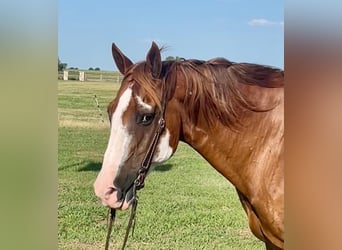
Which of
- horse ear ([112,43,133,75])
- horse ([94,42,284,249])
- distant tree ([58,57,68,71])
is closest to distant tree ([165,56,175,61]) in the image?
horse ([94,42,284,249])

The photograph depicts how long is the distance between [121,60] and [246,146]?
502mm

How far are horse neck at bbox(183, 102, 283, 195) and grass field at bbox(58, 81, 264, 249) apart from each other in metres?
0.08

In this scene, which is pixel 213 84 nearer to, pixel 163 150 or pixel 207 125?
pixel 207 125

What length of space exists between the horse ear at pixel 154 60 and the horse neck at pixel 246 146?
226 millimetres

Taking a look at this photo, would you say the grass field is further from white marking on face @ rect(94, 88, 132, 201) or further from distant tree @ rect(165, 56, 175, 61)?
distant tree @ rect(165, 56, 175, 61)

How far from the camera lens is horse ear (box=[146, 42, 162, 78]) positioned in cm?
140

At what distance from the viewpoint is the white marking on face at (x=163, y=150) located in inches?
56.2

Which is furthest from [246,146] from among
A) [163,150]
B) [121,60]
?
[121,60]

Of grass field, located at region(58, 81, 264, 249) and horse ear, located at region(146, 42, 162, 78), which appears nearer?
horse ear, located at region(146, 42, 162, 78)

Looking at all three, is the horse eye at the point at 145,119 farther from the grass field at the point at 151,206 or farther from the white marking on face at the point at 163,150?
the grass field at the point at 151,206

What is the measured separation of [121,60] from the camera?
4.82 ft
